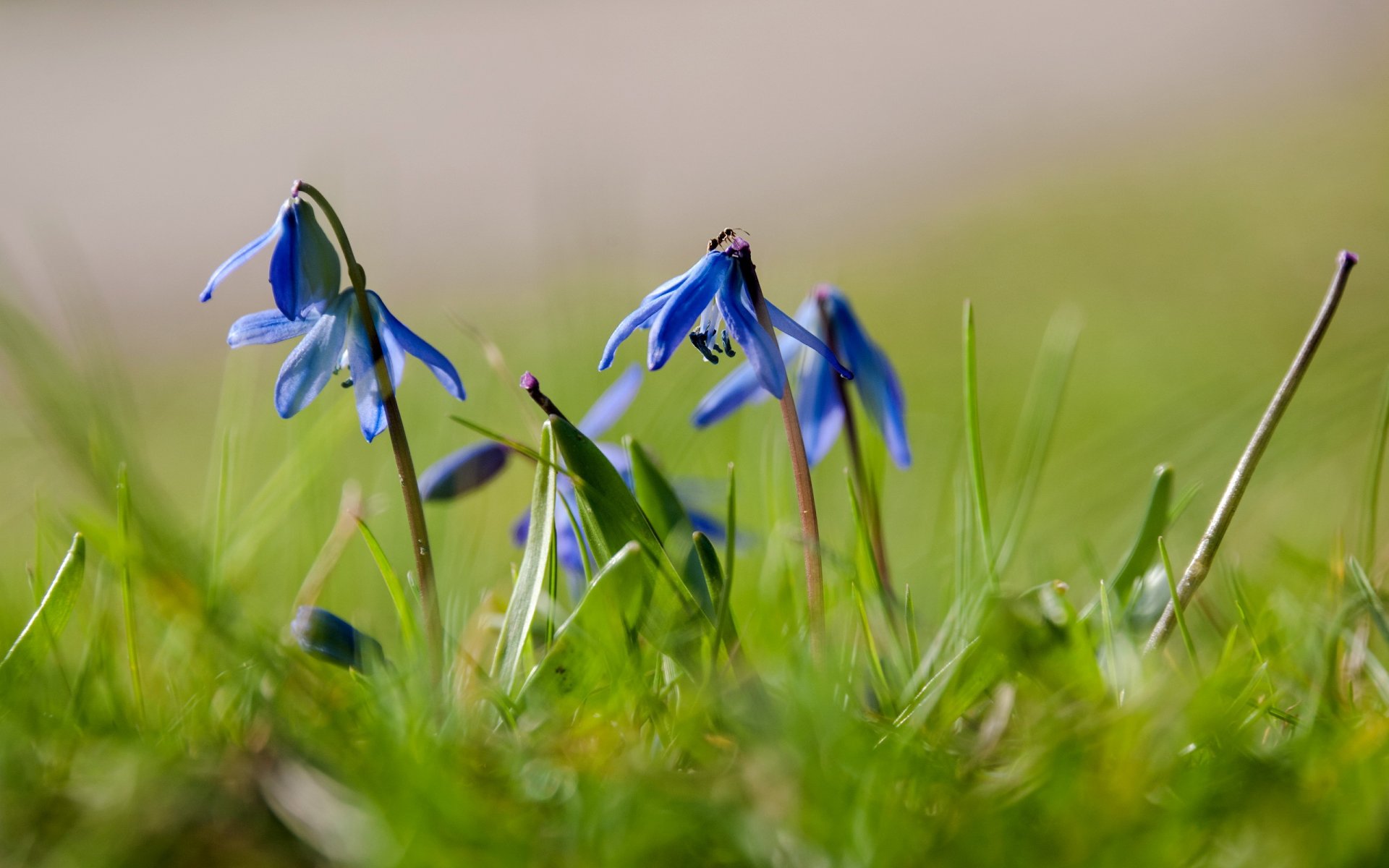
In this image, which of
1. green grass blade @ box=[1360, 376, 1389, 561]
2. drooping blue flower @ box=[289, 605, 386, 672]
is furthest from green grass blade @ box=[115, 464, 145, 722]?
green grass blade @ box=[1360, 376, 1389, 561]

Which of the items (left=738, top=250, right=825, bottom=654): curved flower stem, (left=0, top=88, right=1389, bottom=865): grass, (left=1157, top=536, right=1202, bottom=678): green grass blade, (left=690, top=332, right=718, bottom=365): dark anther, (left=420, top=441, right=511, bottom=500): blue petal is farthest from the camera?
(left=420, top=441, right=511, bottom=500): blue petal

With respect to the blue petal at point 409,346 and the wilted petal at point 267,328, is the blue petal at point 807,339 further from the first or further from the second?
the wilted petal at point 267,328

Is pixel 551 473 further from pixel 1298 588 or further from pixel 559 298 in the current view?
pixel 559 298

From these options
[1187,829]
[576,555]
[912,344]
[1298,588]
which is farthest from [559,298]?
[912,344]

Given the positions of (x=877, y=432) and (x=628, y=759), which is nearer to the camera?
(x=628, y=759)

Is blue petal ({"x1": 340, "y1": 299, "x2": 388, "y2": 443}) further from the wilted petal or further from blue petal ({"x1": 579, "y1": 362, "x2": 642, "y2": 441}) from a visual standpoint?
blue petal ({"x1": 579, "y1": 362, "x2": 642, "y2": 441})
